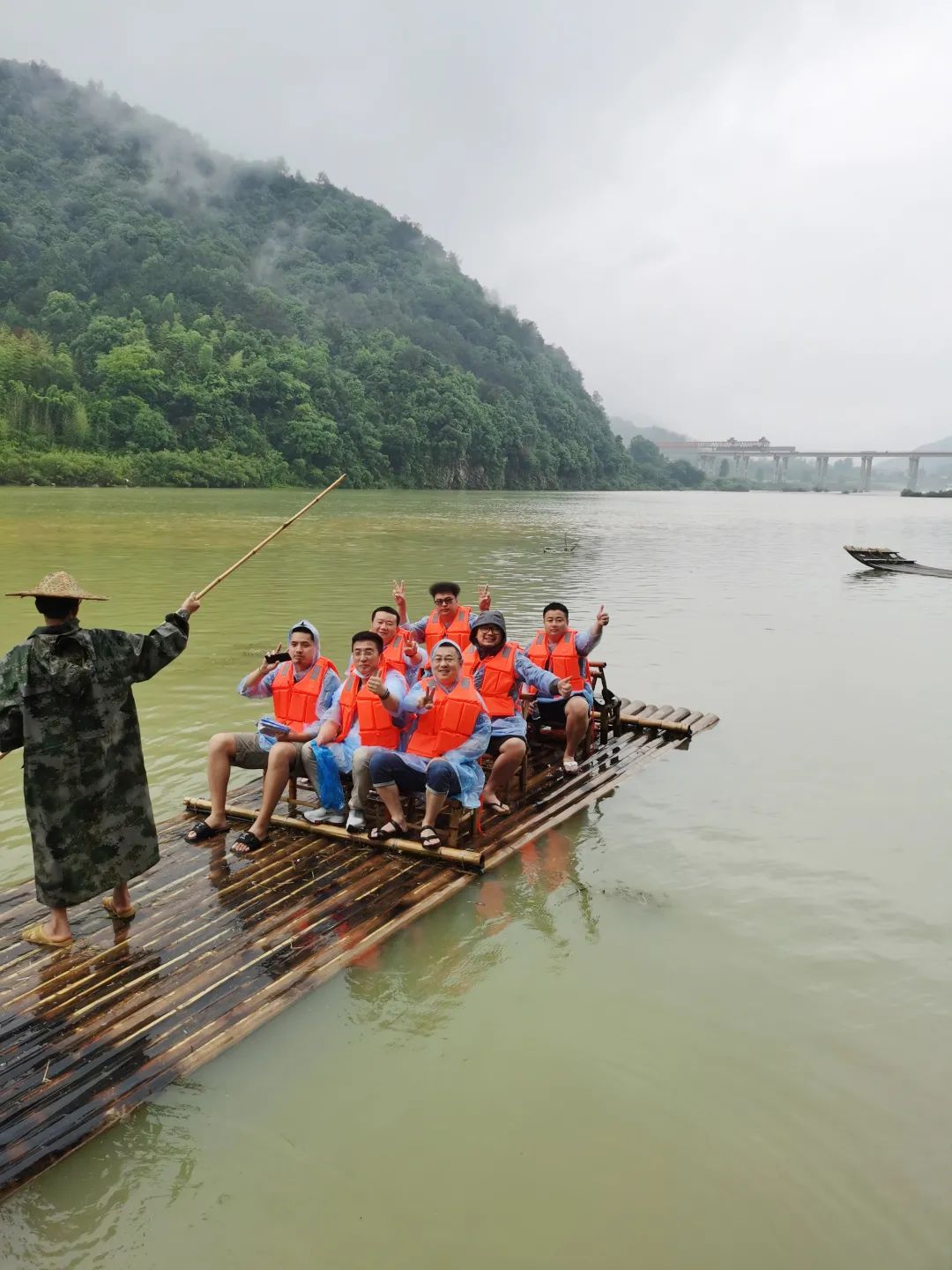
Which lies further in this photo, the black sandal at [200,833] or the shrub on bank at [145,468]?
the shrub on bank at [145,468]

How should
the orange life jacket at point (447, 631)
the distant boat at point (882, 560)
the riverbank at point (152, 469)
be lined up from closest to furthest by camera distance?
the orange life jacket at point (447, 631)
the distant boat at point (882, 560)
the riverbank at point (152, 469)

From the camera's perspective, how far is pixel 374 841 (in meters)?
5.42

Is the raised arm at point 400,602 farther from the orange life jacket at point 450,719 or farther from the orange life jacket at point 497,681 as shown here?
the orange life jacket at point 450,719

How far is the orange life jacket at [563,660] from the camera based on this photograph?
24.4 ft

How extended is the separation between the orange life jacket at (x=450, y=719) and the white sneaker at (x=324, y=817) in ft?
2.14

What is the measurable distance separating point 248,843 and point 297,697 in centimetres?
103

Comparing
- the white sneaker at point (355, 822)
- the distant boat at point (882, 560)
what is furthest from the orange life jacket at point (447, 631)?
the distant boat at point (882, 560)

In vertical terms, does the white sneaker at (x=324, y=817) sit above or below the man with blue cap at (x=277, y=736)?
below

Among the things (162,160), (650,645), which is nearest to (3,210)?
(162,160)

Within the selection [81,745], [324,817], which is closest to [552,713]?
[324,817]

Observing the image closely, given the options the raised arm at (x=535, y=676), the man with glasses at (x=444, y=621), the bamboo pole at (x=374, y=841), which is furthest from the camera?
the man with glasses at (x=444, y=621)

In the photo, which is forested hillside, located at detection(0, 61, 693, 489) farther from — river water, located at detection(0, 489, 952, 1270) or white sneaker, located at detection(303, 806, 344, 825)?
river water, located at detection(0, 489, 952, 1270)

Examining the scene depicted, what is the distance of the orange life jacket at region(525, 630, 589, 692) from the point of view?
7.44 meters

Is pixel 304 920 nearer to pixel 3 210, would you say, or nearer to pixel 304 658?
pixel 304 658
